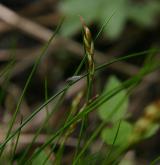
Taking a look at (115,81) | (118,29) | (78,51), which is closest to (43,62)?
(78,51)

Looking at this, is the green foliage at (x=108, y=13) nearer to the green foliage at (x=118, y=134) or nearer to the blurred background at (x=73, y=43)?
the blurred background at (x=73, y=43)

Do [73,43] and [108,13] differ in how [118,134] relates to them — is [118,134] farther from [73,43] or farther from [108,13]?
[73,43]

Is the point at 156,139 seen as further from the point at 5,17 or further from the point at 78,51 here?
the point at 5,17

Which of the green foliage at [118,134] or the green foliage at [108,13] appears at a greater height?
the green foliage at [108,13]

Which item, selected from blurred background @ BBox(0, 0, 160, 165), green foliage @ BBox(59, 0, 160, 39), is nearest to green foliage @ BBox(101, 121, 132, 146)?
blurred background @ BBox(0, 0, 160, 165)

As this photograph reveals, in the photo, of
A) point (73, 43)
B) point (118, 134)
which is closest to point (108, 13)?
point (73, 43)

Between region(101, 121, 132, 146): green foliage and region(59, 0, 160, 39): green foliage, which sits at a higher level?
region(59, 0, 160, 39): green foliage

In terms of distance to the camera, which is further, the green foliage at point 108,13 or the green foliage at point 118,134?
the green foliage at point 108,13

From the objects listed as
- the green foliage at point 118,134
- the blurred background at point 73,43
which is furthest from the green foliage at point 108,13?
the green foliage at point 118,134

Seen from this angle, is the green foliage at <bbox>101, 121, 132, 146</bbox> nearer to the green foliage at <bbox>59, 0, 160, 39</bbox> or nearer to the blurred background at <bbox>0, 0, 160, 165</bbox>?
the blurred background at <bbox>0, 0, 160, 165</bbox>
